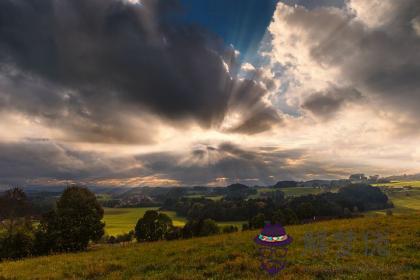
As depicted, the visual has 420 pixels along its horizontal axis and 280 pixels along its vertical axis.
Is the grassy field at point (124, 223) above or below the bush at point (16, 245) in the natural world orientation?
below

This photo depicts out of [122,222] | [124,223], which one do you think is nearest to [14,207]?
[124,223]

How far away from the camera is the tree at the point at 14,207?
4469 cm

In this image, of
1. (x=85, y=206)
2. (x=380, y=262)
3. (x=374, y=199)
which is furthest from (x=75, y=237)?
(x=374, y=199)

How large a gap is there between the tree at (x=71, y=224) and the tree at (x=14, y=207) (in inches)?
585

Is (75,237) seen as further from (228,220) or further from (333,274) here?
(228,220)

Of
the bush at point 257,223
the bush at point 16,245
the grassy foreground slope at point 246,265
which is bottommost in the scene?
the bush at point 257,223

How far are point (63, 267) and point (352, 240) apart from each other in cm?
2233

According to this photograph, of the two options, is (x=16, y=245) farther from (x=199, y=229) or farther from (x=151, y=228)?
(x=199, y=229)

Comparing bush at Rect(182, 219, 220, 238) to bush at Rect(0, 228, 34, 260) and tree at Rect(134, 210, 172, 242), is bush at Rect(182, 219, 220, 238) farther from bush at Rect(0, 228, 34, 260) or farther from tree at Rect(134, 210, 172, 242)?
bush at Rect(0, 228, 34, 260)

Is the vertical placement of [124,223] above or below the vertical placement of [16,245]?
below

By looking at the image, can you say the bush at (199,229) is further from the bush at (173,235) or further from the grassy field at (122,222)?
the grassy field at (122,222)

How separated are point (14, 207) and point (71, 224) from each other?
21.5 metres

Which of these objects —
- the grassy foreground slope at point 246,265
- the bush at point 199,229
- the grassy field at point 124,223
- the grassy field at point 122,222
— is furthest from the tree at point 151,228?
the grassy field at point 122,222

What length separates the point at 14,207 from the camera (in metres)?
46.1
